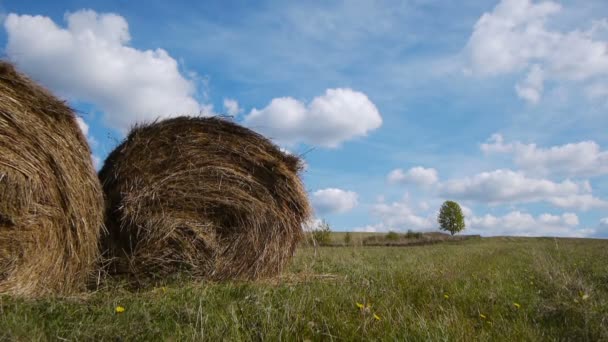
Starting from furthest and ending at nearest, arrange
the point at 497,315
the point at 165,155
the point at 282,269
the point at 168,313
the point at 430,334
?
the point at 282,269
the point at 165,155
the point at 497,315
the point at 168,313
the point at 430,334

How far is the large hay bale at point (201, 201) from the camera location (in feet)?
18.7

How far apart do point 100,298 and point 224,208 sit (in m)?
2.13

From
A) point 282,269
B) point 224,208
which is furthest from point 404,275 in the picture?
point 224,208

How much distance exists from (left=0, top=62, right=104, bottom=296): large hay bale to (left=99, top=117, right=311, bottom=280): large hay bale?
0.46 m

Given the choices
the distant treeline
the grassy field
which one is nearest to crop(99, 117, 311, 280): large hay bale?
the grassy field

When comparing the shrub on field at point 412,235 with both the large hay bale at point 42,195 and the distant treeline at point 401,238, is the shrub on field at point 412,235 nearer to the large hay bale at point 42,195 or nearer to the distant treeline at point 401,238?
the distant treeline at point 401,238

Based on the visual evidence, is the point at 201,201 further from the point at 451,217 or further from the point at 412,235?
the point at 451,217

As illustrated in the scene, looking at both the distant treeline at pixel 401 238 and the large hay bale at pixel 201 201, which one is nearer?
the large hay bale at pixel 201 201

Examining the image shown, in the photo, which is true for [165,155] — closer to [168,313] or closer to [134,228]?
[134,228]

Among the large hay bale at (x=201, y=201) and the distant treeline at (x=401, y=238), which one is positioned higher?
the distant treeline at (x=401, y=238)

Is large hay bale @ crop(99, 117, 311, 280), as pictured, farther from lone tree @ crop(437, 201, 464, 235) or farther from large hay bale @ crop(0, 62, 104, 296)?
lone tree @ crop(437, 201, 464, 235)

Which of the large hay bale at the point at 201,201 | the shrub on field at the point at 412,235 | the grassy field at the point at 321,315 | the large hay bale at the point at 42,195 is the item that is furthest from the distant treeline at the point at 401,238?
the grassy field at the point at 321,315

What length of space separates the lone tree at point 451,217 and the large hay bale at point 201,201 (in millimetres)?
61562

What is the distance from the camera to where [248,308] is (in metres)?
3.50
